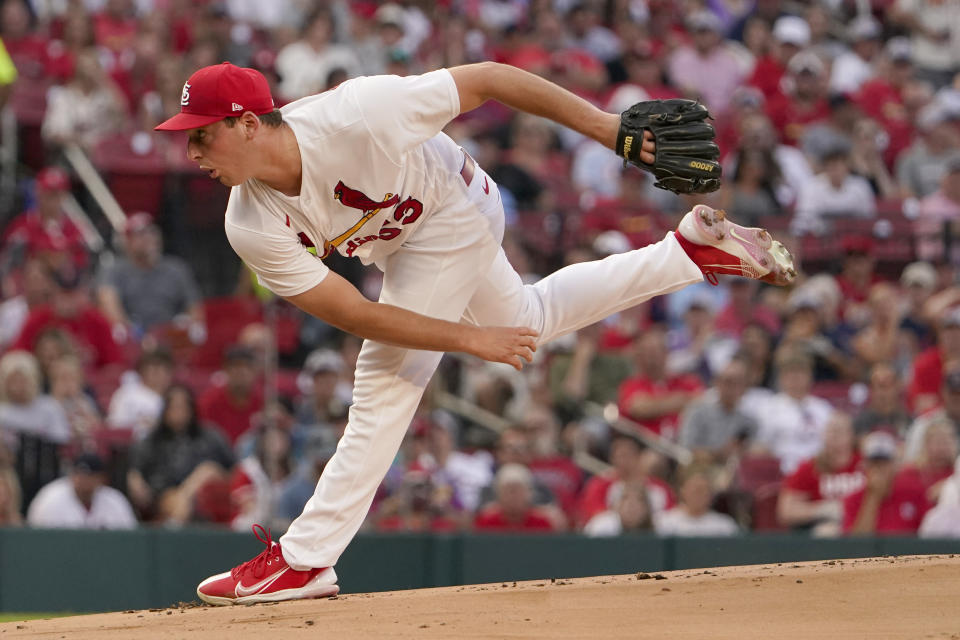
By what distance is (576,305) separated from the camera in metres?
5.35

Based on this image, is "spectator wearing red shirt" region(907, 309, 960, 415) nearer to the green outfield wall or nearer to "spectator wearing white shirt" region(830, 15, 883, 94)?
the green outfield wall

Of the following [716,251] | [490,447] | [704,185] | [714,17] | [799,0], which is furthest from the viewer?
[799,0]

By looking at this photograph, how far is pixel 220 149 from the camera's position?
4.66 meters

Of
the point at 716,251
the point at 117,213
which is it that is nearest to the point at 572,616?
the point at 716,251

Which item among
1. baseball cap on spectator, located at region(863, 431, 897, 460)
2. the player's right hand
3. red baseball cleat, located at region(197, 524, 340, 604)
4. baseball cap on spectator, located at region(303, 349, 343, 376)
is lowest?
red baseball cleat, located at region(197, 524, 340, 604)

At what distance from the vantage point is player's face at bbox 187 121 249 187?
15.3 ft

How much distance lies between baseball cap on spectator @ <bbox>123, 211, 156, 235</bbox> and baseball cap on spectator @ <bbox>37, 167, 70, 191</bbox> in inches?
21.3

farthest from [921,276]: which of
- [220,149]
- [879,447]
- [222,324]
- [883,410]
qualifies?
[220,149]

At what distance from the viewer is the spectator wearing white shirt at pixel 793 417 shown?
9.13 m

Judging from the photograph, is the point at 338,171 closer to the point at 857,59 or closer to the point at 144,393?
the point at 144,393

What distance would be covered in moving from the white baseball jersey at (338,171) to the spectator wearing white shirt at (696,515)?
12.8 feet

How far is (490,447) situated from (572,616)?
511 cm

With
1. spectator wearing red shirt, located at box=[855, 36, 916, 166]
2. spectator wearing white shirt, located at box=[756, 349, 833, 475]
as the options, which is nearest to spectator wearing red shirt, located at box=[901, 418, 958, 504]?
spectator wearing white shirt, located at box=[756, 349, 833, 475]

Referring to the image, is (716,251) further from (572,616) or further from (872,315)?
(872,315)
